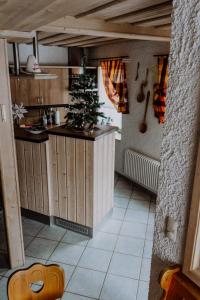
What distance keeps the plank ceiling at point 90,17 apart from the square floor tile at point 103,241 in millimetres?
2426

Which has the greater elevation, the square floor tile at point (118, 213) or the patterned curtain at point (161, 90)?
the patterned curtain at point (161, 90)

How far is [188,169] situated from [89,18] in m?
2.11

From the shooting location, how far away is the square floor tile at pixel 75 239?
332 cm

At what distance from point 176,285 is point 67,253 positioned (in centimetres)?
231

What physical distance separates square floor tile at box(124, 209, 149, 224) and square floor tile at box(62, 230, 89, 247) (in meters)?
0.76

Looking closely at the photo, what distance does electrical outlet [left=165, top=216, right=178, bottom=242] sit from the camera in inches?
40.7

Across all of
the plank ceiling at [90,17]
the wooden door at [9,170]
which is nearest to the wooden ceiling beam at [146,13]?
the plank ceiling at [90,17]

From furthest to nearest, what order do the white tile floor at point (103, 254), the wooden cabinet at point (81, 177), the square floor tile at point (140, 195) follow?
the square floor tile at point (140, 195)
the wooden cabinet at point (81, 177)
the white tile floor at point (103, 254)

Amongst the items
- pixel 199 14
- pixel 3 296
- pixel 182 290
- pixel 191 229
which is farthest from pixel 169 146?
pixel 3 296

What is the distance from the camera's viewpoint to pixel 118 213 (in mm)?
Answer: 4027

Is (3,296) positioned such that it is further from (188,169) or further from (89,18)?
(89,18)

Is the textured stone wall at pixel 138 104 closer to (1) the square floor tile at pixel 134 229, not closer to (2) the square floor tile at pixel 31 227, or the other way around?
(1) the square floor tile at pixel 134 229

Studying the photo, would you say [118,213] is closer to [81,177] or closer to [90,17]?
[81,177]

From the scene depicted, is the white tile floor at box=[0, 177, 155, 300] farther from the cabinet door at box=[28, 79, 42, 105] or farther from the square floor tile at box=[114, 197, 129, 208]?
the cabinet door at box=[28, 79, 42, 105]
